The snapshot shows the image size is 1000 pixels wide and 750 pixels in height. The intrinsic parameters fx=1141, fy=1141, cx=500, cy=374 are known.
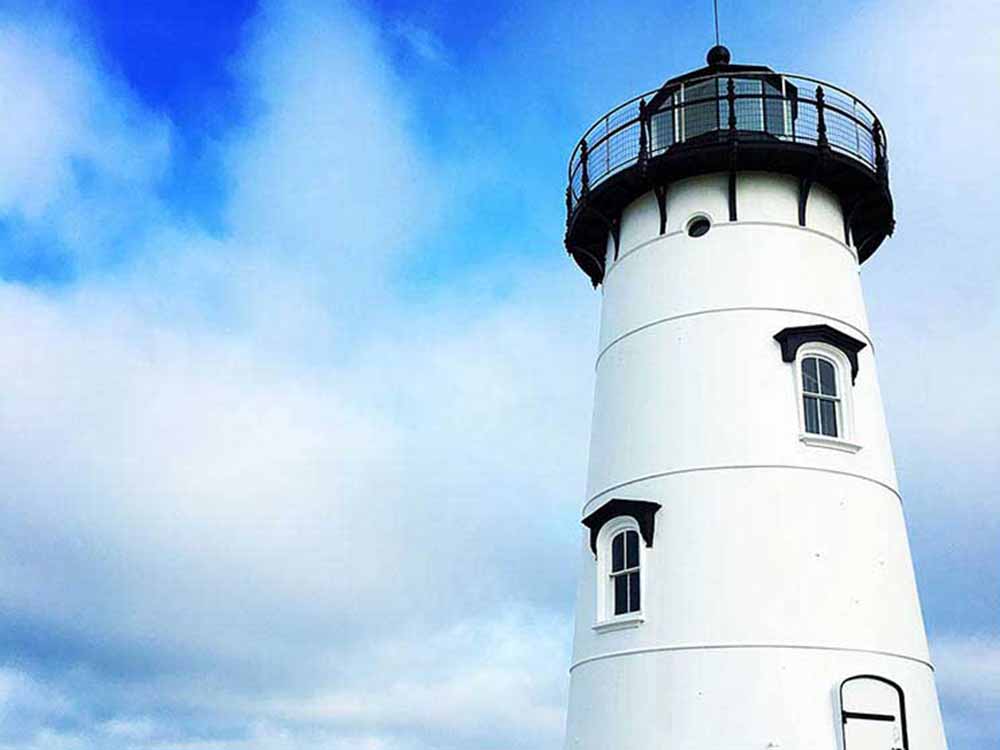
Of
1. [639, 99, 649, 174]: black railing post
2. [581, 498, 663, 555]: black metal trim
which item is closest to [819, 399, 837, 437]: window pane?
[581, 498, 663, 555]: black metal trim

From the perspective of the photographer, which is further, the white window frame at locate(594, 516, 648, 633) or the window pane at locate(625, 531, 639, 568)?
the window pane at locate(625, 531, 639, 568)

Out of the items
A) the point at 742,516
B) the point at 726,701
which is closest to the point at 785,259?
the point at 742,516

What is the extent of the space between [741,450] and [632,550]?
2.10 metres

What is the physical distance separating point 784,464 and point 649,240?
4194mm

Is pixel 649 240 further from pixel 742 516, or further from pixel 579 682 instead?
pixel 579 682

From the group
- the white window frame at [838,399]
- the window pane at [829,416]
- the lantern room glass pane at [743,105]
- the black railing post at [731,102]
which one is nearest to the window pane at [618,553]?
the white window frame at [838,399]

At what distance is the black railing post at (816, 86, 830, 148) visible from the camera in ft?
55.8

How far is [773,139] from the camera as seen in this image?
55.3 ft

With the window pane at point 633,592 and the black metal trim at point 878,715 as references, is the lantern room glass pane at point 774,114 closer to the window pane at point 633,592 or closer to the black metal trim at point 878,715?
the window pane at point 633,592

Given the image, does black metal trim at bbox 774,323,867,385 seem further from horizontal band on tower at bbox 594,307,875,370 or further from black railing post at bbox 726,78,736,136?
black railing post at bbox 726,78,736,136

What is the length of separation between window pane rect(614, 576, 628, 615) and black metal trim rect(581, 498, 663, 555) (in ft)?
2.18

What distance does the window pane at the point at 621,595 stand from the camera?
632 inches

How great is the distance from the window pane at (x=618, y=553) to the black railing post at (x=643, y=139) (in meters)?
5.54

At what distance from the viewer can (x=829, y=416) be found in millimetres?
16375
